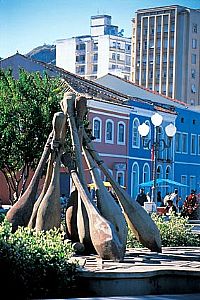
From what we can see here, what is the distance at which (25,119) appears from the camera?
945 inches

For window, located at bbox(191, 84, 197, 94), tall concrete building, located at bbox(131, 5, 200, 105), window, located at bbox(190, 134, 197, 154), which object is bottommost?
window, located at bbox(190, 134, 197, 154)

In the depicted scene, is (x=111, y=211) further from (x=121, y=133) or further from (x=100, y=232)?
(x=121, y=133)

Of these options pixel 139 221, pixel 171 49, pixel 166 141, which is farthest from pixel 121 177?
pixel 171 49

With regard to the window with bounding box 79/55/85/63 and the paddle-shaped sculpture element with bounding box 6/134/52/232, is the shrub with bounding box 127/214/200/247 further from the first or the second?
the window with bounding box 79/55/85/63

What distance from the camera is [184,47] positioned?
8294 centimetres

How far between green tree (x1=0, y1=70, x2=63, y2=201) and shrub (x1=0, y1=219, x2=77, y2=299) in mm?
14660

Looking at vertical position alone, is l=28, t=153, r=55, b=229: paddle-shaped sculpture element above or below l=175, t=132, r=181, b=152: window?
below

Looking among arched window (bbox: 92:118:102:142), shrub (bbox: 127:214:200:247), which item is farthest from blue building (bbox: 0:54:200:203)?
shrub (bbox: 127:214:200:247)

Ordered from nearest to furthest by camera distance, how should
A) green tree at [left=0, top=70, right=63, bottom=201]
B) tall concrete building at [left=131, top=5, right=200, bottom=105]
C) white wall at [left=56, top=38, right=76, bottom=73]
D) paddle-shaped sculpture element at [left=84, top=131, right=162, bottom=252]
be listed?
paddle-shaped sculpture element at [left=84, top=131, right=162, bottom=252], green tree at [left=0, top=70, right=63, bottom=201], tall concrete building at [left=131, top=5, right=200, bottom=105], white wall at [left=56, top=38, right=76, bottom=73]

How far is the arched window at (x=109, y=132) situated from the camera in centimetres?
3606

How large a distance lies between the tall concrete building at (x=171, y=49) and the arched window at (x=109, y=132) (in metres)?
44.5

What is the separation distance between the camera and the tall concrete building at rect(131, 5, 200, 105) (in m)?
81.4

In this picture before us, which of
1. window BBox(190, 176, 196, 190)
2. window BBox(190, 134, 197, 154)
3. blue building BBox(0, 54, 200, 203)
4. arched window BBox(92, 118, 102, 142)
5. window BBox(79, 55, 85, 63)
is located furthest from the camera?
window BBox(79, 55, 85, 63)

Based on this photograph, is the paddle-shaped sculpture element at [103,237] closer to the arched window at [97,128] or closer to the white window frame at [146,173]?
the arched window at [97,128]
